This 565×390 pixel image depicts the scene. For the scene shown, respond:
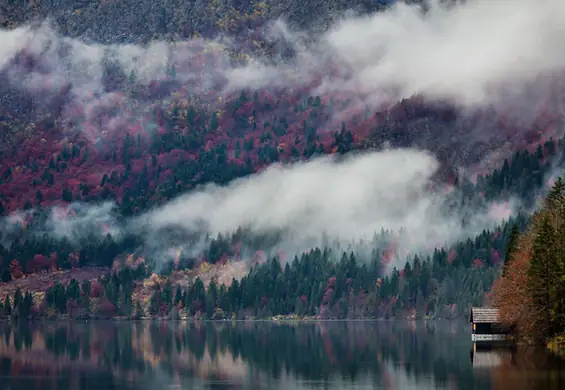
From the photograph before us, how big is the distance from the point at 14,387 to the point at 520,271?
2723 inches

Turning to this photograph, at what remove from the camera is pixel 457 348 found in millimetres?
177375

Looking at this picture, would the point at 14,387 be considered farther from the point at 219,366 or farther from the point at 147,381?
the point at 219,366

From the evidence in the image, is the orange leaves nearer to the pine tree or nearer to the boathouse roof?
the boathouse roof

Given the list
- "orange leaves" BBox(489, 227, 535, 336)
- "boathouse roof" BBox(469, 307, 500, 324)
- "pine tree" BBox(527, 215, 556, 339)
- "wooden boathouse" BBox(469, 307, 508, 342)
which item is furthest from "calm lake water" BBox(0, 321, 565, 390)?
"pine tree" BBox(527, 215, 556, 339)

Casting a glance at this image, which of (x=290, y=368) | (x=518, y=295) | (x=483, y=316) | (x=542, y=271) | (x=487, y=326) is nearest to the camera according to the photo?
(x=542, y=271)

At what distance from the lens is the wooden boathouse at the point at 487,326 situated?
183625 mm

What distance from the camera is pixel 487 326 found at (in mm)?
185125

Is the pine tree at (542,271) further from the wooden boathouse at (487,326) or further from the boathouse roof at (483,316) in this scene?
the wooden boathouse at (487,326)

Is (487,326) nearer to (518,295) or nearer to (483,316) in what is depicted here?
(483,316)

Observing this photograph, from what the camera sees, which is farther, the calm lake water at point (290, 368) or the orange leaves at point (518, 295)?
the orange leaves at point (518, 295)

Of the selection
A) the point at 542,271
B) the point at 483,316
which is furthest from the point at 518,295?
the point at 483,316

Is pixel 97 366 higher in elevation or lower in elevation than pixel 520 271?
lower

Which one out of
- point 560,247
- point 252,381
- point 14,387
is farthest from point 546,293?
point 14,387

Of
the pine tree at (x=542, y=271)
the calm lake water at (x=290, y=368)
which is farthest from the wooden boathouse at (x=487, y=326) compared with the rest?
the pine tree at (x=542, y=271)
